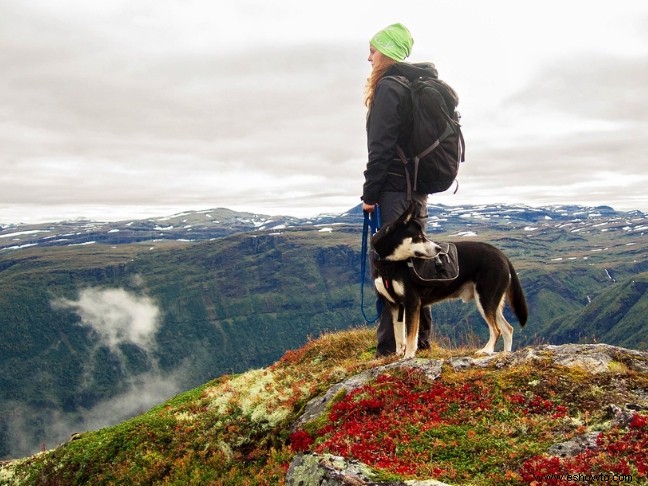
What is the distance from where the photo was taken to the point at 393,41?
10711 mm

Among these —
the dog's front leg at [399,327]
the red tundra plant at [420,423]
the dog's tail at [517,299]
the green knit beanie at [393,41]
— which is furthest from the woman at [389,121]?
the red tundra plant at [420,423]

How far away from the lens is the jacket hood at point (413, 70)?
34.2 feet

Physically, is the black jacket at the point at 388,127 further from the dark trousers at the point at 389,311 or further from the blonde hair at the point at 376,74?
the dark trousers at the point at 389,311

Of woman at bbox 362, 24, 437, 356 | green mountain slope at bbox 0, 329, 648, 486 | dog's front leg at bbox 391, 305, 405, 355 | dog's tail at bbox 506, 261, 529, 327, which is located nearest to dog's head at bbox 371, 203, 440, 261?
woman at bbox 362, 24, 437, 356

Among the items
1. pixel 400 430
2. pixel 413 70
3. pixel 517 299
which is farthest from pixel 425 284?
pixel 413 70

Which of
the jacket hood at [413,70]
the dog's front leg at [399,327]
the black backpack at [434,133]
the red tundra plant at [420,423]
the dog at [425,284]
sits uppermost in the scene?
the jacket hood at [413,70]

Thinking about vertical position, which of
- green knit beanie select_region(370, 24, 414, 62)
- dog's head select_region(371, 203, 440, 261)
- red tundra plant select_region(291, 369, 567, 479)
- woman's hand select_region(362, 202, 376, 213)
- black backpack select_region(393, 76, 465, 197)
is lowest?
red tundra plant select_region(291, 369, 567, 479)

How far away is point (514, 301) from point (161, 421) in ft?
27.1

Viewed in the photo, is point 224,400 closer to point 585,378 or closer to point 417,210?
point 417,210

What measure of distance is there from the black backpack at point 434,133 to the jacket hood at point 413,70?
14cm

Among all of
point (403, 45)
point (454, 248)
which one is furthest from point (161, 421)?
point (403, 45)

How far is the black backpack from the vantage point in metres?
10.1

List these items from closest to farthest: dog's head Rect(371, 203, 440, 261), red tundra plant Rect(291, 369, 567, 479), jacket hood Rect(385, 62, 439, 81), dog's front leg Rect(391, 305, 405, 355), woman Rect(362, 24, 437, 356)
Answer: red tundra plant Rect(291, 369, 567, 479), dog's head Rect(371, 203, 440, 261), woman Rect(362, 24, 437, 356), jacket hood Rect(385, 62, 439, 81), dog's front leg Rect(391, 305, 405, 355)

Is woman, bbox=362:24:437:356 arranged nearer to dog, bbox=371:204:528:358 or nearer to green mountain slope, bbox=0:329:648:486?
dog, bbox=371:204:528:358
